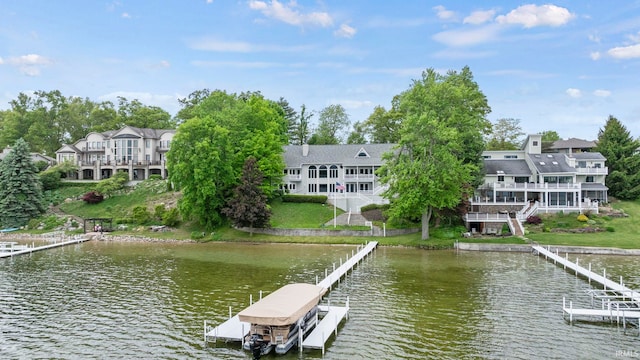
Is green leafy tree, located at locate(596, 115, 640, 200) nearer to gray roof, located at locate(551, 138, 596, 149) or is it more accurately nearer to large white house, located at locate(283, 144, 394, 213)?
gray roof, located at locate(551, 138, 596, 149)

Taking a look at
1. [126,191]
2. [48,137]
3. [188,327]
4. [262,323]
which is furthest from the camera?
[48,137]

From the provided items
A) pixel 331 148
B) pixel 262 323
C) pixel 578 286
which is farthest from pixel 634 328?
pixel 331 148

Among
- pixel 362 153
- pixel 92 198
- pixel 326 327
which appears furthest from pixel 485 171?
pixel 92 198

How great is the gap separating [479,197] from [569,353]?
1457 inches

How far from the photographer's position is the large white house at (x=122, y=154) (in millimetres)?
74375

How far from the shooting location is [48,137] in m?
87.7

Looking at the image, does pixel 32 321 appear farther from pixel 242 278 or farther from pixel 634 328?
pixel 634 328

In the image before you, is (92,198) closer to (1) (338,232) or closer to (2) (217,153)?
(2) (217,153)

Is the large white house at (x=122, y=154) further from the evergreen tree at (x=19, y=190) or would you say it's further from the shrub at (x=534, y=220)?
the shrub at (x=534, y=220)

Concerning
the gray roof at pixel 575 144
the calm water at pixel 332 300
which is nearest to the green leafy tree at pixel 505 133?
the gray roof at pixel 575 144

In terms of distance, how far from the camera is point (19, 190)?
5897 centimetres

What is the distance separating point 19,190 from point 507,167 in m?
61.4

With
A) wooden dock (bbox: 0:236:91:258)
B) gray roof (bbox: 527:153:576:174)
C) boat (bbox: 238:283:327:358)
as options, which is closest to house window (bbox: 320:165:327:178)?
gray roof (bbox: 527:153:576:174)

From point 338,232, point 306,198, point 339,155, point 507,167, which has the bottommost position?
point 338,232
